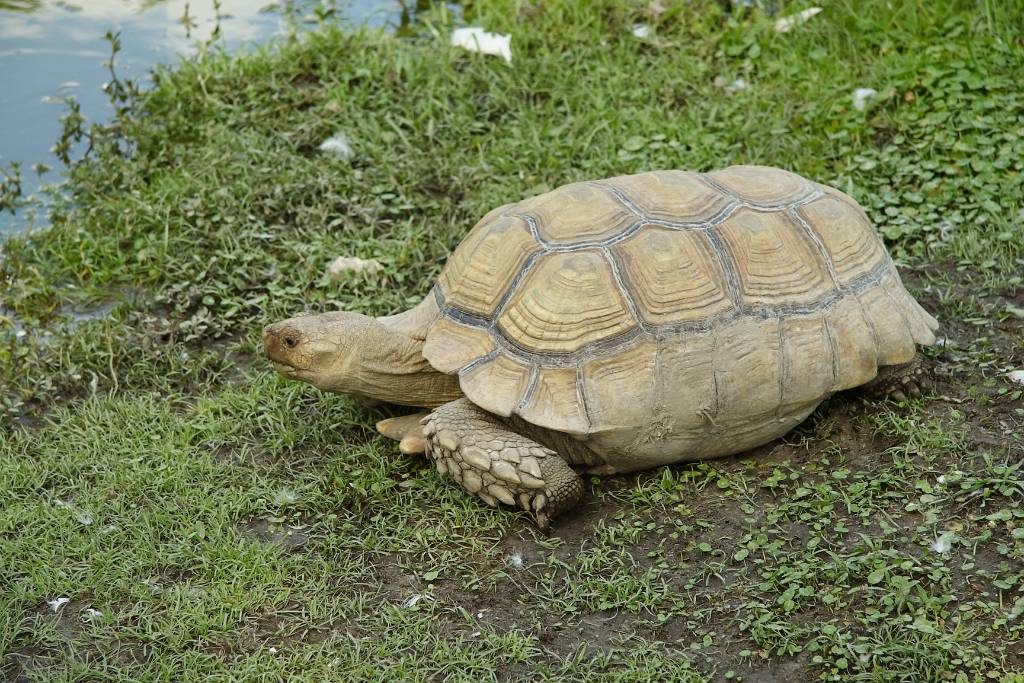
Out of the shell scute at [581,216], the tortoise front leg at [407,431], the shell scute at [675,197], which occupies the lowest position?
the tortoise front leg at [407,431]

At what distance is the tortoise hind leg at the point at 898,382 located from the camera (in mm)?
3996

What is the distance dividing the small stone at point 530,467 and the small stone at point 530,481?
0.01 meters

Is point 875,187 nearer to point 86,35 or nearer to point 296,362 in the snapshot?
point 296,362

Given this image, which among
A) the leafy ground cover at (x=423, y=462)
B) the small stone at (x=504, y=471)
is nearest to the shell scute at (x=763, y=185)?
the leafy ground cover at (x=423, y=462)

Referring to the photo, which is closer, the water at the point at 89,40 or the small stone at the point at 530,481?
the small stone at the point at 530,481

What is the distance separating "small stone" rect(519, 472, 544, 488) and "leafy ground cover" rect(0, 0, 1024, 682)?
0.67 ft

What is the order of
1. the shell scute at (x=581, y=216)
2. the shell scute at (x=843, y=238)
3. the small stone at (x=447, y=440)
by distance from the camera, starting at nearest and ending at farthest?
the small stone at (x=447, y=440), the shell scute at (x=581, y=216), the shell scute at (x=843, y=238)

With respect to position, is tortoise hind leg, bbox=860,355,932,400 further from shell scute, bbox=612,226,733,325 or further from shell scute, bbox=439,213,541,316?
shell scute, bbox=439,213,541,316

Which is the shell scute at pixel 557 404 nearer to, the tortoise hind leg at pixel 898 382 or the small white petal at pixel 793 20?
the tortoise hind leg at pixel 898 382

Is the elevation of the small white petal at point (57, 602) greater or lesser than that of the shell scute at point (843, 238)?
lesser

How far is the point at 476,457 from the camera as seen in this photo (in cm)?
366

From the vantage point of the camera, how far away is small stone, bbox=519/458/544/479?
3604 mm

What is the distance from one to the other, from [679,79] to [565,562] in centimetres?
348

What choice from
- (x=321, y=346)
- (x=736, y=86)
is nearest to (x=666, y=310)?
(x=321, y=346)
